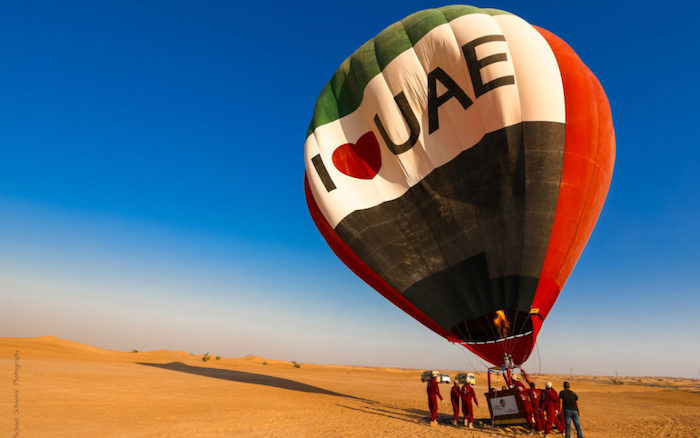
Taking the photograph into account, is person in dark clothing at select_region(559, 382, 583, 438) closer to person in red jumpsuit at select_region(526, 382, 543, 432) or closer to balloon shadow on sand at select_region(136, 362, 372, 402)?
person in red jumpsuit at select_region(526, 382, 543, 432)

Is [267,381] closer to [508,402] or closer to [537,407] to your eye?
[508,402]

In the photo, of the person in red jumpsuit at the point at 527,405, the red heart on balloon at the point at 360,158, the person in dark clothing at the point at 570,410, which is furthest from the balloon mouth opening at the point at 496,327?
the red heart on balloon at the point at 360,158

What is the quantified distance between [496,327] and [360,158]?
7.44m

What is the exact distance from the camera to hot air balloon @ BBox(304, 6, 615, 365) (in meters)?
11.1

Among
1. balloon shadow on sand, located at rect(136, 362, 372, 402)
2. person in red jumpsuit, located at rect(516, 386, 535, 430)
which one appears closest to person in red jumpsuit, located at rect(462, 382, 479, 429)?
person in red jumpsuit, located at rect(516, 386, 535, 430)

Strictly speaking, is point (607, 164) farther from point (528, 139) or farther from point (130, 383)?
point (130, 383)

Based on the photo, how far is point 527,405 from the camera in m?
10.3

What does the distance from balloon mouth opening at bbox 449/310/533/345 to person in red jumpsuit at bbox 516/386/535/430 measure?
5.20 ft

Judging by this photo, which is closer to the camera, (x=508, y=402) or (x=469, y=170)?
(x=508, y=402)

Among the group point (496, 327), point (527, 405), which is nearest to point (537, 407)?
point (527, 405)

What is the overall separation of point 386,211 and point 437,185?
201 cm

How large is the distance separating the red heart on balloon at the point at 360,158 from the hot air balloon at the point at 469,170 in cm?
4

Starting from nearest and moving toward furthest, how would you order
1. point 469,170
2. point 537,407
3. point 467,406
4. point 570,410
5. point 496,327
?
point 570,410
point 537,407
point 467,406
point 496,327
point 469,170

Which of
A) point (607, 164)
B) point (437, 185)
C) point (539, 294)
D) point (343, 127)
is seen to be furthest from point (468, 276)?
point (343, 127)
